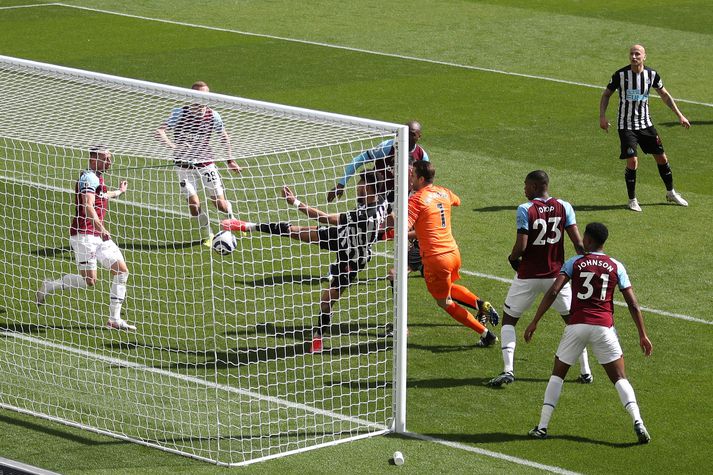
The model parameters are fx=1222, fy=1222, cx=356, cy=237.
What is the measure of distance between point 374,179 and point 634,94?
21.4 feet

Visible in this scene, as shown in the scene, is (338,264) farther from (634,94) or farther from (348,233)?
(634,94)

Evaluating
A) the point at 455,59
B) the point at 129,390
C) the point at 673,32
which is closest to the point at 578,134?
the point at 455,59

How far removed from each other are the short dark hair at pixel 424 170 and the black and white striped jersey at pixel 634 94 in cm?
571

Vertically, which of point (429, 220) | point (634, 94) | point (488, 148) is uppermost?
point (634, 94)

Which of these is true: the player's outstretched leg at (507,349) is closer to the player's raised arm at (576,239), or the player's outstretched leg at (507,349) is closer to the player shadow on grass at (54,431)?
the player's raised arm at (576,239)

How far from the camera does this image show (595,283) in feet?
33.1

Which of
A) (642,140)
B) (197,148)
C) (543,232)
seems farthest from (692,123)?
(197,148)

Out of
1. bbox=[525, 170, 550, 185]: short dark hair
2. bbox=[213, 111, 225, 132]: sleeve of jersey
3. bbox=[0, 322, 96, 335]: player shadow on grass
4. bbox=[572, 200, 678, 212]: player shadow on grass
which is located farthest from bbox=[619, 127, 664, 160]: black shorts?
bbox=[0, 322, 96, 335]: player shadow on grass

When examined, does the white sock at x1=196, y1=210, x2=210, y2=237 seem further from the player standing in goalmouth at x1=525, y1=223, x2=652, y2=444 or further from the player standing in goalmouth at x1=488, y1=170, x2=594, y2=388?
the player standing in goalmouth at x1=525, y1=223, x2=652, y2=444

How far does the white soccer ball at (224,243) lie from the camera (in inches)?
474

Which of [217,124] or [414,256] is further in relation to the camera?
[414,256]

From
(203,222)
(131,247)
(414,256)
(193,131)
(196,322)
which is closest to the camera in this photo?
(196,322)

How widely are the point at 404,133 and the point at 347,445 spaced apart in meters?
2.68

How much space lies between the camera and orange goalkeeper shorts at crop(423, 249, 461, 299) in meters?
11.9
